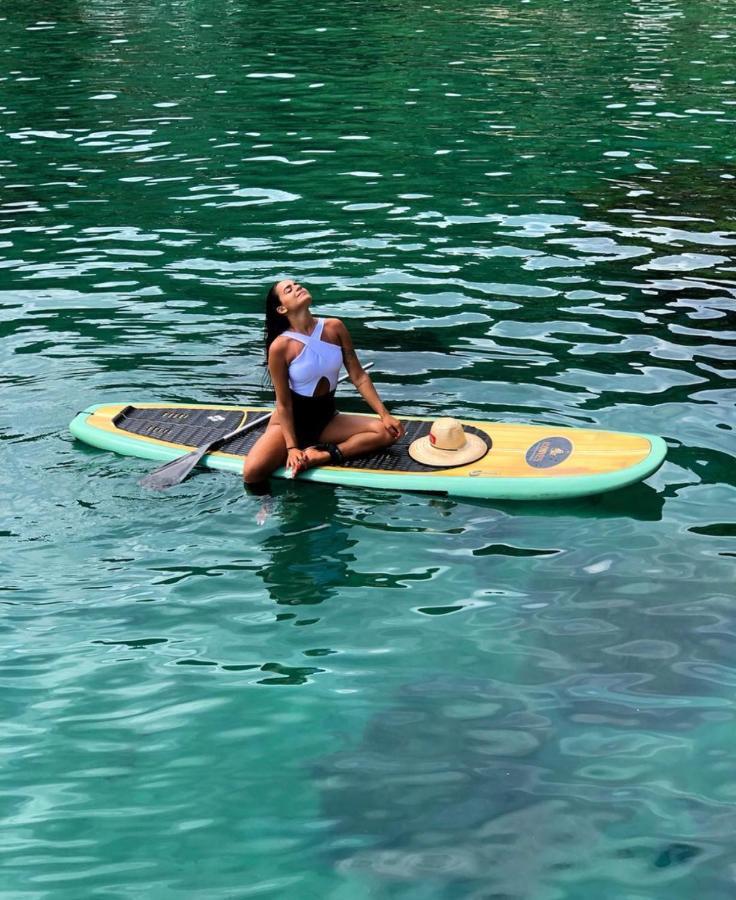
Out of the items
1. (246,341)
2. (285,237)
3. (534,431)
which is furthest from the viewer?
(285,237)

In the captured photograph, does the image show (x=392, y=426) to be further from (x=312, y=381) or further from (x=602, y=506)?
(x=602, y=506)

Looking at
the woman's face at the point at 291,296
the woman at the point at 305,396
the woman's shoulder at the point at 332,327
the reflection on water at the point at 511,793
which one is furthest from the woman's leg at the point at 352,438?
the reflection on water at the point at 511,793

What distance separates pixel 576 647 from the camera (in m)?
6.62

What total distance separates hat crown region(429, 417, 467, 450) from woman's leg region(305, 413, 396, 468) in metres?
0.39

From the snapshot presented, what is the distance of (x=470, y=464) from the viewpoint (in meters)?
8.43

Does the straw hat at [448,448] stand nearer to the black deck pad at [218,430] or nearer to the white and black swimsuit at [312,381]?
the black deck pad at [218,430]

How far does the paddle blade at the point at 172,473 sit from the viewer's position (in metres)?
8.68

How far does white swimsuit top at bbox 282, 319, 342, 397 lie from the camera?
8672mm

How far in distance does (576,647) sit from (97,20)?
28.4m

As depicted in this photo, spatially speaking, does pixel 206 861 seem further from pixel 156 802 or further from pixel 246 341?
pixel 246 341

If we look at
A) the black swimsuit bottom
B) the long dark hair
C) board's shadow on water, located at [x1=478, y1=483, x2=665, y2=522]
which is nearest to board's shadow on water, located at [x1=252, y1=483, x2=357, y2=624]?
the black swimsuit bottom

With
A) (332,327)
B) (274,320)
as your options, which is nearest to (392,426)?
(332,327)

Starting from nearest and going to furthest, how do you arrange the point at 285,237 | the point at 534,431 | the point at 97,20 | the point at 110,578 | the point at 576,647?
the point at 576,647
the point at 110,578
the point at 534,431
the point at 285,237
the point at 97,20

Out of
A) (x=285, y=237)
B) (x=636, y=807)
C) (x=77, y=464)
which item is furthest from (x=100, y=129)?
(x=636, y=807)
